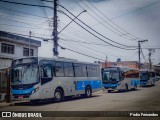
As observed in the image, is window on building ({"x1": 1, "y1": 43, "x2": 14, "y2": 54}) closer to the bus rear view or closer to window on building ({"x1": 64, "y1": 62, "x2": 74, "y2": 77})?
window on building ({"x1": 64, "y1": 62, "x2": 74, "y2": 77})

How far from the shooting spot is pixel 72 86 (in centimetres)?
1909

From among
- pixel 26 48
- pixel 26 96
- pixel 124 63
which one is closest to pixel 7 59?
pixel 26 48

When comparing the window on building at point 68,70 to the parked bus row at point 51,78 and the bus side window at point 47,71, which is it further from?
the bus side window at point 47,71

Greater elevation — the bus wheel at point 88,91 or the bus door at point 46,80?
the bus door at point 46,80

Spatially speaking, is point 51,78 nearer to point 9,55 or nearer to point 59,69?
point 59,69

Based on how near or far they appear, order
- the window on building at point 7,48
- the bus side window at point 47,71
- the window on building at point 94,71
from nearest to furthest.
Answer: the bus side window at point 47,71 < the window on building at point 94,71 < the window on building at point 7,48

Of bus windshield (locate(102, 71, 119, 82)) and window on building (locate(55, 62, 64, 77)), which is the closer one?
window on building (locate(55, 62, 64, 77))

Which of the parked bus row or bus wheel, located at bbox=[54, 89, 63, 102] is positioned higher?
the parked bus row

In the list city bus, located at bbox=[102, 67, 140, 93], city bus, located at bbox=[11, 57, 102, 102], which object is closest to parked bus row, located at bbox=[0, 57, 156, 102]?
city bus, located at bbox=[11, 57, 102, 102]

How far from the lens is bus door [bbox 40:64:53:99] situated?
15.7m

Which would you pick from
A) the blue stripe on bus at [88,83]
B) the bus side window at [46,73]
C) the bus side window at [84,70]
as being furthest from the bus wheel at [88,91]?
the bus side window at [46,73]

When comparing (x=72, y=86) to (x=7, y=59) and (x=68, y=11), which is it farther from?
(x=7, y=59)

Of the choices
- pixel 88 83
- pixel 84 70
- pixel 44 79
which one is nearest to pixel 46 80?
pixel 44 79

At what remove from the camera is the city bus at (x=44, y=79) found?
1538 cm
